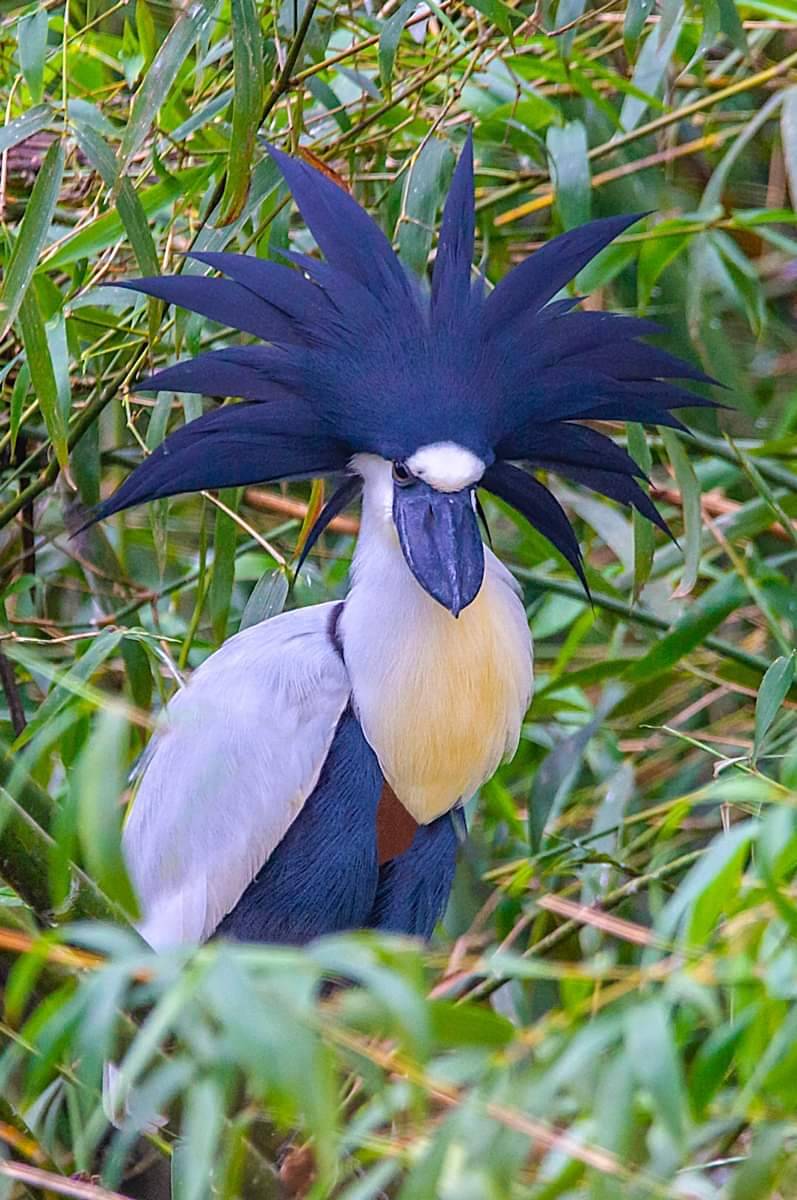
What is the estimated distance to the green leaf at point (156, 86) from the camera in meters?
1.31

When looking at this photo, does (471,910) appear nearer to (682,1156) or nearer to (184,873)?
(184,873)

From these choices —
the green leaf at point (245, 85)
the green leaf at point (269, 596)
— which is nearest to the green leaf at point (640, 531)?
the green leaf at point (269, 596)

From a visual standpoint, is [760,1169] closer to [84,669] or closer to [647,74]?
[84,669]

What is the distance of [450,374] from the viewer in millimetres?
1367

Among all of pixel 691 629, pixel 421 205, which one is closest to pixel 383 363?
pixel 421 205

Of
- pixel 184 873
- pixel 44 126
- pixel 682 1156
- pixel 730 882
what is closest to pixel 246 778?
pixel 184 873

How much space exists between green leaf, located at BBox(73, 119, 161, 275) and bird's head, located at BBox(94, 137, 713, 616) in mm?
34

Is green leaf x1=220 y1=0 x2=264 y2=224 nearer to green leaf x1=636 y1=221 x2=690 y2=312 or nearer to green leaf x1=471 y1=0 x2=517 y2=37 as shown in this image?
green leaf x1=471 y1=0 x2=517 y2=37

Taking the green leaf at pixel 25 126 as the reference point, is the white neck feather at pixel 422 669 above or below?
below

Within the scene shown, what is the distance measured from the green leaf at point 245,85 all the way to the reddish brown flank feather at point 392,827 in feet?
1.88

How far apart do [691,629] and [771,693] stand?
394 mm

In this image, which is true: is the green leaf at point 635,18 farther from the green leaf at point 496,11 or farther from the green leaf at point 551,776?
the green leaf at point 551,776

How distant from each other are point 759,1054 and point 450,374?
709mm

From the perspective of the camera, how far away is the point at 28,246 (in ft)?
4.15
